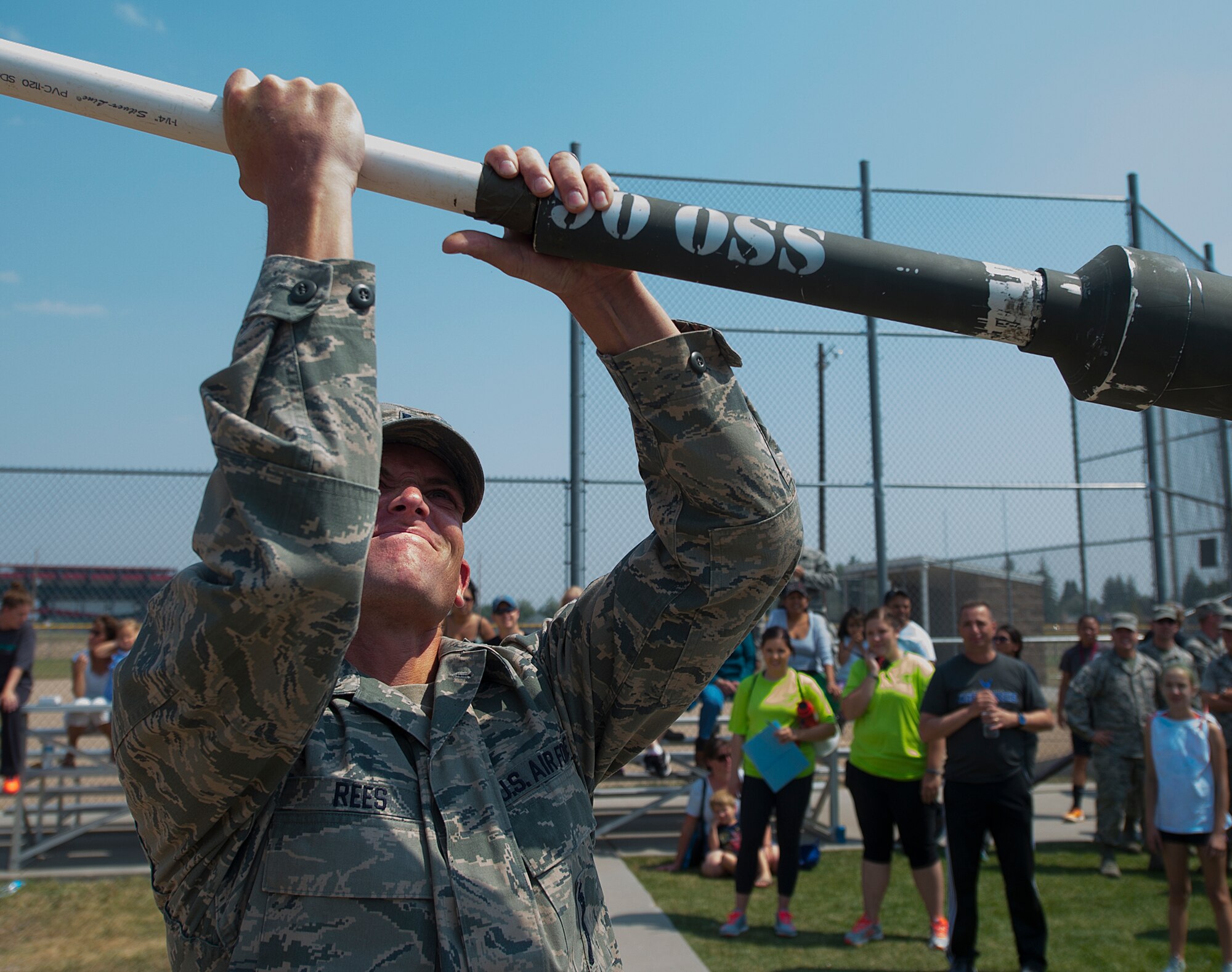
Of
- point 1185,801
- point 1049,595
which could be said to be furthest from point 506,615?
point 1049,595

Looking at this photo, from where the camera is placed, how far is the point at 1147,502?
997 centimetres

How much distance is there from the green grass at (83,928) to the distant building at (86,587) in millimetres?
2325

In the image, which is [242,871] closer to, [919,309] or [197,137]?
[197,137]

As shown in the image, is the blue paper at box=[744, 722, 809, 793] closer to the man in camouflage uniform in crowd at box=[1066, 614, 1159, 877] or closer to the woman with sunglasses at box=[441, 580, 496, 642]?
the woman with sunglasses at box=[441, 580, 496, 642]

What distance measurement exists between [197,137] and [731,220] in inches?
32.4

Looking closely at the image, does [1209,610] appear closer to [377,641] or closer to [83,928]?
[83,928]

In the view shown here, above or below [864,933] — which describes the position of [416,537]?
above

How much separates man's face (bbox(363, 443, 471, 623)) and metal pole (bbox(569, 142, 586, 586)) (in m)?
6.16

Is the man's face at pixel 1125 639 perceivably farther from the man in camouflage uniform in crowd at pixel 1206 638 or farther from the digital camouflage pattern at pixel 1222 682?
the man in camouflage uniform in crowd at pixel 1206 638

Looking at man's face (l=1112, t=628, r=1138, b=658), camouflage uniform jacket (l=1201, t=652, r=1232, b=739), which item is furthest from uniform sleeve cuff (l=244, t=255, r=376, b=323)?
camouflage uniform jacket (l=1201, t=652, r=1232, b=739)

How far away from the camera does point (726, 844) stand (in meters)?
8.52

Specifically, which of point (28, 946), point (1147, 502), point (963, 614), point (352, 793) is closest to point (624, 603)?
point (352, 793)

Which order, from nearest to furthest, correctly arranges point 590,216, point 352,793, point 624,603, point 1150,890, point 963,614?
point 590,216 → point 352,793 → point 624,603 → point 963,614 → point 1150,890

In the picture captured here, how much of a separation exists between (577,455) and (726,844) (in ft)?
11.3
